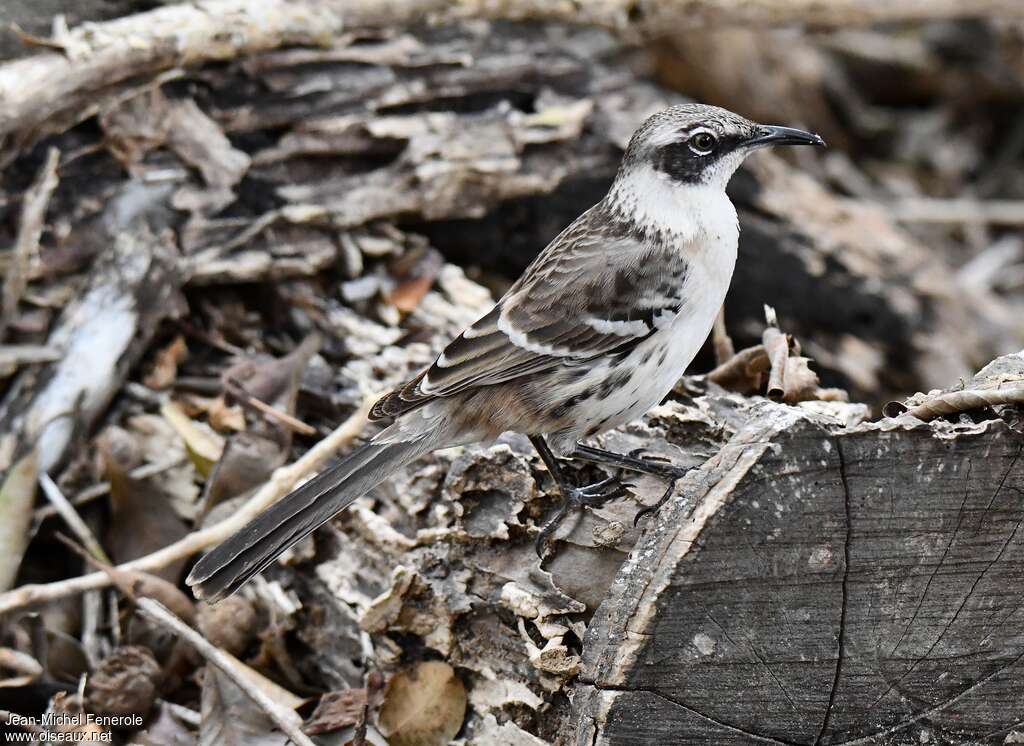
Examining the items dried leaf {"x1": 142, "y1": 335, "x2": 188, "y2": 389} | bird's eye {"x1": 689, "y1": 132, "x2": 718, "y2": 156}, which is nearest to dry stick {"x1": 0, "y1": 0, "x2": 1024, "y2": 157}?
dried leaf {"x1": 142, "y1": 335, "x2": 188, "y2": 389}

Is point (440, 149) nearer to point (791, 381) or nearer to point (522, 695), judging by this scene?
point (791, 381)

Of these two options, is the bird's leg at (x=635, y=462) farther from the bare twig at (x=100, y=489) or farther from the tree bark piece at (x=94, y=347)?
the tree bark piece at (x=94, y=347)

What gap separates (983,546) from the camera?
3.07 meters

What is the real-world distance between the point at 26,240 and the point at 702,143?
266 centimetres

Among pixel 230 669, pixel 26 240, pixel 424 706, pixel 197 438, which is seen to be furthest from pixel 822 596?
pixel 26 240

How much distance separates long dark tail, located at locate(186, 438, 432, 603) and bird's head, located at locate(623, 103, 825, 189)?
135 centimetres

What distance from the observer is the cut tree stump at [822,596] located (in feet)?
9.50

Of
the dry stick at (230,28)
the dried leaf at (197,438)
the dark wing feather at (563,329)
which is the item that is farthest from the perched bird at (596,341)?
the dry stick at (230,28)

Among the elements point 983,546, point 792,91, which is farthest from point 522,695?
point 792,91

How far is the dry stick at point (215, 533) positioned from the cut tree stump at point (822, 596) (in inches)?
70.0

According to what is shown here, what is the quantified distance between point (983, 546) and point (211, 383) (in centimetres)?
314

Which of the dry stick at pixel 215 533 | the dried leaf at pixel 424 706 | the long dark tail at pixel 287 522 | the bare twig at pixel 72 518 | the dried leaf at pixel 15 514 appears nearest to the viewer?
the long dark tail at pixel 287 522

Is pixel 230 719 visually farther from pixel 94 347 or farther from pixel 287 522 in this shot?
pixel 94 347

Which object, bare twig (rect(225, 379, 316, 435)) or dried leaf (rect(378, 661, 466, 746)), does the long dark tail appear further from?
bare twig (rect(225, 379, 316, 435))
